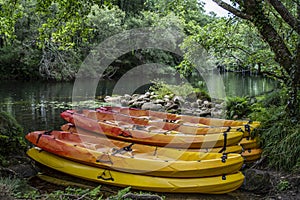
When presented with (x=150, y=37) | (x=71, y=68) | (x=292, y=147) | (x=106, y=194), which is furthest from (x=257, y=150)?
(x=150, y=37)

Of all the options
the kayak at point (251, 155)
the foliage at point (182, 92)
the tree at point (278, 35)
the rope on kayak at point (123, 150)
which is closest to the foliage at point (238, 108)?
the kayak at point (251, 155)

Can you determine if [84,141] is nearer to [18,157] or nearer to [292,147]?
[18,157]

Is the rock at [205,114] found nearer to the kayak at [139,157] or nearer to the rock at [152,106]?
the rock at [152,106]

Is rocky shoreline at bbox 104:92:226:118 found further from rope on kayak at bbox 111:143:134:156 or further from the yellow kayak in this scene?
the yellow kayak

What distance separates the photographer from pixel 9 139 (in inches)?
231

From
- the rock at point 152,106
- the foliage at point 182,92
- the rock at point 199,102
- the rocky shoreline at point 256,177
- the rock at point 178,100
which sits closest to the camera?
the rocky shoreline at point 256,177

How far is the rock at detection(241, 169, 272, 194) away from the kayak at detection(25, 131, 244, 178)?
0.27m

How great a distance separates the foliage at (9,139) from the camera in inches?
223

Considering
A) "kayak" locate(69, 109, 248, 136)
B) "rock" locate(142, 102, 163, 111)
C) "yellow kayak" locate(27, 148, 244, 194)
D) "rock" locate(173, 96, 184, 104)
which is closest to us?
"yellow kayak" locate(27, 148, 244, 194)

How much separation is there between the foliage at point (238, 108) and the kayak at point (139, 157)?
4.53 metres

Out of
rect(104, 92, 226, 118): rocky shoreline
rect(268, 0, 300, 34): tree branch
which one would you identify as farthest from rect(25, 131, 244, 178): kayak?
rect(104, 92, 226, 118): rocky shoreline

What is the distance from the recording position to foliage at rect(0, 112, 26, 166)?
18.6 feet

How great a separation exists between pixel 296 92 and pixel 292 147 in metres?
1.06

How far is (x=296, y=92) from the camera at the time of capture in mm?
5727
